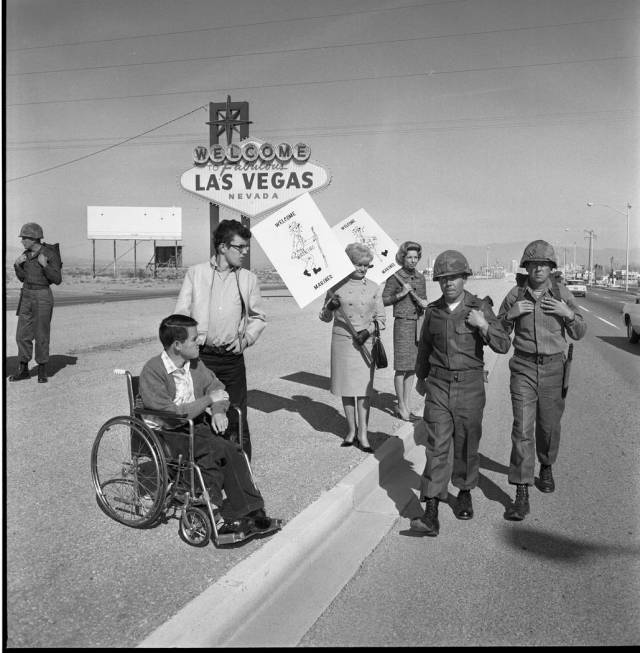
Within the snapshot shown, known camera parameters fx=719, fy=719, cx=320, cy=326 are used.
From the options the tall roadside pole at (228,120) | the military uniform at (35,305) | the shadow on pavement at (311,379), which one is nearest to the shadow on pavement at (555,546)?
the shadow on pavement at (311,379)

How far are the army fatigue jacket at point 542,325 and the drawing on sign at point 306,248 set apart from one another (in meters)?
1.60

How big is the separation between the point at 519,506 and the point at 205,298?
2692mm

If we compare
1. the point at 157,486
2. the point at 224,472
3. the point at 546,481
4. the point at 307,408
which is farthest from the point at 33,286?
the point at 546,481

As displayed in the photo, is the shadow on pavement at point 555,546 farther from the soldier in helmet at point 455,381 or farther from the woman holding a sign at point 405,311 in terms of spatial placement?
the woman holding a sign at point 405,311

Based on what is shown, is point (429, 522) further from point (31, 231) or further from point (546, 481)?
point (31, 231)

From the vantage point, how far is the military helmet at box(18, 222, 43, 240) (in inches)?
384

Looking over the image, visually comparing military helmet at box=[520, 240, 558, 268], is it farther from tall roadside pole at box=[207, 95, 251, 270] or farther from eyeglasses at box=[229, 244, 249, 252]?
tall roadside pole at box=[207, 95, 251, 270]

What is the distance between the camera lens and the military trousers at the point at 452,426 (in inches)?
190

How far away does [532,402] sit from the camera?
535cm

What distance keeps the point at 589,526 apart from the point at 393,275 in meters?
4.02

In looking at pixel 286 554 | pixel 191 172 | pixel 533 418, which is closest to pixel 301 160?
pixel 191 172

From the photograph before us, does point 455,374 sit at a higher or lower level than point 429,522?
higher

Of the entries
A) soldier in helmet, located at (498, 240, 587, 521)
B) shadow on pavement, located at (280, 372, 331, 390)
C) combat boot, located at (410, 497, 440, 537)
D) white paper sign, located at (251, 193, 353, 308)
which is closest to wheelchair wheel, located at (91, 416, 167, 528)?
combat boot, located at (410, 497, 440, 537)

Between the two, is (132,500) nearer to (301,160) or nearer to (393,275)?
(393,275)
